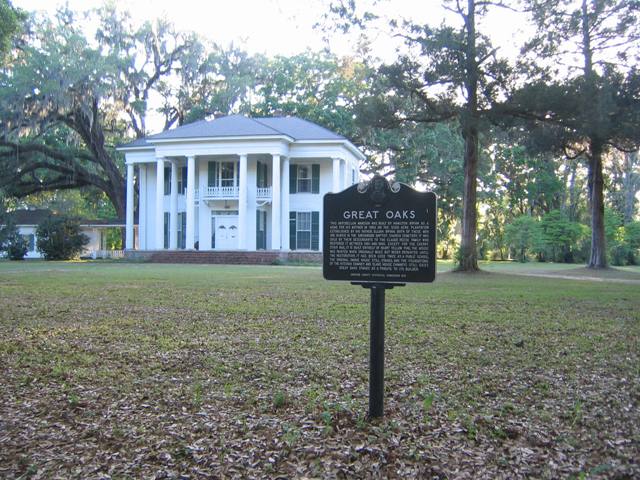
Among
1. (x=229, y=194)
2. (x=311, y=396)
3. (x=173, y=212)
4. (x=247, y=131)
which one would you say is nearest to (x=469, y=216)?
(x=247, y=131)

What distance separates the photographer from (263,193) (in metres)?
34.9

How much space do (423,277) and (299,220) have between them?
102ft

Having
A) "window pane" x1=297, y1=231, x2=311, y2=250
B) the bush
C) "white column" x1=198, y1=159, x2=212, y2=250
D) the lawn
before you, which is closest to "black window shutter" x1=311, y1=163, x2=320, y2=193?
"window pane" x1=297, y1=231, x2=311, y2=250

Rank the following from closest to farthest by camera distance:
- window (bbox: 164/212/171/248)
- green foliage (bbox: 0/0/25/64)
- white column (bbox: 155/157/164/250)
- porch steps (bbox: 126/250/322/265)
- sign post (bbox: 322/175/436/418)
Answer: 1. sign post (bbox: 322/175/436/418)
2. green foliage (bbox: 0/0/25/64)
3. porch steps (bbox: 126/250/322/265)
4. white column (bbox: 155/157/164/250)
5. window (bbox: 164/212/171/248)

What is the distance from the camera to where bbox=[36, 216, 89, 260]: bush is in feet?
119

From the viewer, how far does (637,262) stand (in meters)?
44.0

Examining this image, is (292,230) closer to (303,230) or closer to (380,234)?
(303,230)

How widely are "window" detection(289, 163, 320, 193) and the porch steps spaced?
4454mm

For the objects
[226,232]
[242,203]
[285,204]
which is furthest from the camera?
[226,232]

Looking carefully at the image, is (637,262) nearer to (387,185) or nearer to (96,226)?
(96,226)

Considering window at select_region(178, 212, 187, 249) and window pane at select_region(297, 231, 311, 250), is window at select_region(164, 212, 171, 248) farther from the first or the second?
window pane at select_region(297, 231, 311, 250)

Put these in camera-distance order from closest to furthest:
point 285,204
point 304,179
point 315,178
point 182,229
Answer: point 285,204 < point 315,178 < point 304,179 < point 182,229

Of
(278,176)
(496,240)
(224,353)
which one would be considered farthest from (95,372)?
(496,240)

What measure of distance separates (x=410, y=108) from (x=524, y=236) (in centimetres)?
2656
